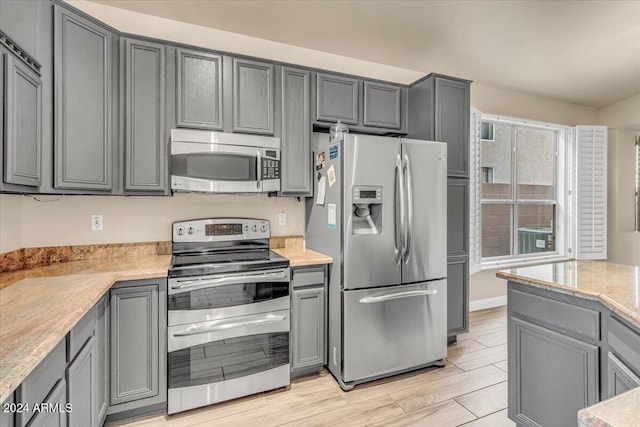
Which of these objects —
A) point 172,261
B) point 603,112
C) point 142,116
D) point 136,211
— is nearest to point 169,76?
point 142,116

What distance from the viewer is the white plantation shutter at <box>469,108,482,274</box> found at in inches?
138

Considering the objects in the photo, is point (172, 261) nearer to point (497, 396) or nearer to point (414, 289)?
point (414, 289)

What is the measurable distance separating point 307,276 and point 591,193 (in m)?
4.34

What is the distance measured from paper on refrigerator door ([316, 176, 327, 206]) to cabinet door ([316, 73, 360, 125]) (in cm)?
55

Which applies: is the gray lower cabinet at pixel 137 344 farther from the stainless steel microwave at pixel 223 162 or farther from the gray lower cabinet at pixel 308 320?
the gray lower cabinet at pixel 308 320

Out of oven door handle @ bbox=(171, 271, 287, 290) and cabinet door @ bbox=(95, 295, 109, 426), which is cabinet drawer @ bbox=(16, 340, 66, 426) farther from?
oven door handle @ bbox=(171, 271, 287, 290)

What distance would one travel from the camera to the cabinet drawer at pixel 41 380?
3.10 feet

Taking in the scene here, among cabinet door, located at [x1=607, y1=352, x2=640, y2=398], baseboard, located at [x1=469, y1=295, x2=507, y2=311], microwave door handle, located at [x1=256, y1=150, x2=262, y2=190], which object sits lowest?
baseboard, located at [x1=469, y1=295, x2=507, y2=311]

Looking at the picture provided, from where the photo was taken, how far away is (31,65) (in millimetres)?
1679

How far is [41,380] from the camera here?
108 cm

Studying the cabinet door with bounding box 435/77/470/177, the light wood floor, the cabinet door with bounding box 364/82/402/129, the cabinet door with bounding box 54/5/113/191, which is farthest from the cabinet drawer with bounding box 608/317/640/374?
the cabinet door with bounding box 54/5/113/191

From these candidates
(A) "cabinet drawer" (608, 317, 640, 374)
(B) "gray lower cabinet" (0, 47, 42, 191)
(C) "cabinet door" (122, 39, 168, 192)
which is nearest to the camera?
(A) "cabinet drawer" (608, 317, 640, 374)

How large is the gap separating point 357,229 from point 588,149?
4076 millimetres

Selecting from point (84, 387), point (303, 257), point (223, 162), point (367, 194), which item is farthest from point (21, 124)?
point (367, 194)
